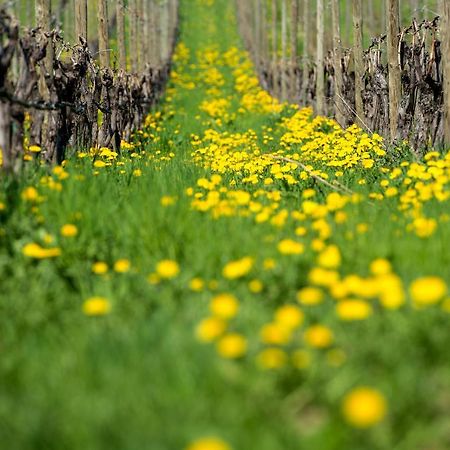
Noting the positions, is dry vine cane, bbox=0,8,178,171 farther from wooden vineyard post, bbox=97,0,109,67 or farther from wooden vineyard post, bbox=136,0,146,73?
wooden vineyard post, bbox=136,0,146,73

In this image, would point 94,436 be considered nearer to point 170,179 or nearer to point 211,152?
point 170,179

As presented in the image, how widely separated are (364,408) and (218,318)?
92 centimetres

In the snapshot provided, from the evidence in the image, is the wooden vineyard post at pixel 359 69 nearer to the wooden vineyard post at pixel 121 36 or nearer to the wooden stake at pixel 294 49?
the wooden vineyard post at pixel 121 36

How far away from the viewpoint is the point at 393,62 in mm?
8234

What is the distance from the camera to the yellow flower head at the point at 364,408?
1.95 metres

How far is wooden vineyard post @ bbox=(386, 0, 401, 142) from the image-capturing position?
8211 millimetres

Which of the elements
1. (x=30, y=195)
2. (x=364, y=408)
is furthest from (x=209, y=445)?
(x=30, y=195)

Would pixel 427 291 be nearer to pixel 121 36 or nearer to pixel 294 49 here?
pixel 121 36

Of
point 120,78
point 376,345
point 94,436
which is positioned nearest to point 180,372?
point 94,436

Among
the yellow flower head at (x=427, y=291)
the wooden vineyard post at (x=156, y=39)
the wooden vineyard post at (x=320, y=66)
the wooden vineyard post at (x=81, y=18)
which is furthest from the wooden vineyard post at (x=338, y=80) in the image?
the yellow flower head at (x=427, y=291)

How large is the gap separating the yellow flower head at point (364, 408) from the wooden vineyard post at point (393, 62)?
261 inches

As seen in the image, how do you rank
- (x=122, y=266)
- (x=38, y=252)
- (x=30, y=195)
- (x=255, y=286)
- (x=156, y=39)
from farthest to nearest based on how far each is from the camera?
1. (x=156, y=39)
2. (x=30, y=195)
3. (x=38, y=252)
4. (x=122, y=266)
5. (x=255, y=286)

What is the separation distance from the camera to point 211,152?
929 centimetres

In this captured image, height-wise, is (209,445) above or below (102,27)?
below
